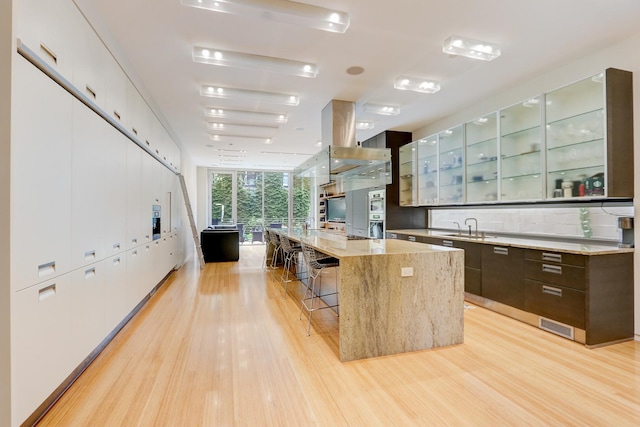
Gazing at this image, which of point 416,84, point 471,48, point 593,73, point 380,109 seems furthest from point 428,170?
point 471,48

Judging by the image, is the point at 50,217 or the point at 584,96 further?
the point at 584,96

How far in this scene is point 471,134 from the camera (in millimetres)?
4445

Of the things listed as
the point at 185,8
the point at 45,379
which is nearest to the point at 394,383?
the point at 45,379

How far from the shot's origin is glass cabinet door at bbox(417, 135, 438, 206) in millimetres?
5219

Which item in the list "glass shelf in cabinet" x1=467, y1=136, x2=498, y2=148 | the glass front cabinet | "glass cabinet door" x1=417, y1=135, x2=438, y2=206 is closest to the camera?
the glass front cabinet

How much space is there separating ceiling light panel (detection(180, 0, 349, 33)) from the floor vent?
11.4 ft

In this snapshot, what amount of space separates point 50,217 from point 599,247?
455 cm

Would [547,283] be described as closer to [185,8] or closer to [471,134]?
[471,134]

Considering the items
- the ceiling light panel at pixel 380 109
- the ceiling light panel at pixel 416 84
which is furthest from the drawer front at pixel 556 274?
the ceiling light panel at pixel 380 109

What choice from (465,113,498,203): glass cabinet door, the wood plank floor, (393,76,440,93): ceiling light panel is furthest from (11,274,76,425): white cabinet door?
(465,113,498,203): glass cabinet door

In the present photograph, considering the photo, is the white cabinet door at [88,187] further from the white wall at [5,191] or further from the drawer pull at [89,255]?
the white wall at [5,191]

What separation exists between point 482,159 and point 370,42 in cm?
246

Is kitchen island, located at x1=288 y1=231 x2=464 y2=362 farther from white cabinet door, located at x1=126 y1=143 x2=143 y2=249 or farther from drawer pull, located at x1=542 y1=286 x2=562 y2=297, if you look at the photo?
white cabinet door, located at x1=126 y1=143 x2=143 y2=249

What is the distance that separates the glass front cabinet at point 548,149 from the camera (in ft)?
9.30
